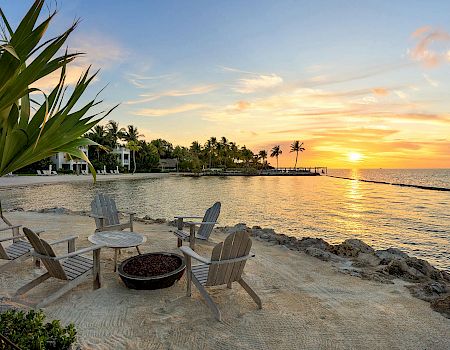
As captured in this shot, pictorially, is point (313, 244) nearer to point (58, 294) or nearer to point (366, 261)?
point (366, 261)

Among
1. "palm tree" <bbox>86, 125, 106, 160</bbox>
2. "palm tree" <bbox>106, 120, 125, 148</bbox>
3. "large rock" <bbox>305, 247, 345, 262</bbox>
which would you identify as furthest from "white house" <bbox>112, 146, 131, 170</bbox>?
"large rock" <bbox>305, 247, 345, 262</bbox>

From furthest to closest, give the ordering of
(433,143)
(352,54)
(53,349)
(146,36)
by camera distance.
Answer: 1. (433,143)
2. (146,36)
3. (352,54)
4. (53,349)

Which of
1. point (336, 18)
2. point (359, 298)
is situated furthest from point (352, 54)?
point (359, 298)

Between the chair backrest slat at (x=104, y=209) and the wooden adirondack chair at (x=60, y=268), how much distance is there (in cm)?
189

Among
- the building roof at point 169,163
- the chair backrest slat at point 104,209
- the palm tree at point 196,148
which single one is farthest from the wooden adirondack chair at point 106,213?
the palm tree at point 196,148

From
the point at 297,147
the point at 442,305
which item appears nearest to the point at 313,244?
the point at 442,305

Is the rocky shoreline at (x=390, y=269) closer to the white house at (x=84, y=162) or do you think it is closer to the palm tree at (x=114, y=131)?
the white house at (x=84, y=162)

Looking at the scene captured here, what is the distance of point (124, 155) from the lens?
223 feet

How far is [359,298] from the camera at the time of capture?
4.17 metres

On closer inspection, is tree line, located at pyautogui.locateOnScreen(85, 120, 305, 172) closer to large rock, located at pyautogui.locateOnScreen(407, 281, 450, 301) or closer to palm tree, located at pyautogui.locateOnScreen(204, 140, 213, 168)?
palm tree, located at pyautogui.locateOnScreen(204, 140, 213, 168)

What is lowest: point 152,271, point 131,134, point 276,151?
point 152,271

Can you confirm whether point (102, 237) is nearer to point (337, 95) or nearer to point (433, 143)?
point (337, 95)

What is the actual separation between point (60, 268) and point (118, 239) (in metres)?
1.27

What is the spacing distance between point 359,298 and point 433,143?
176 ft
